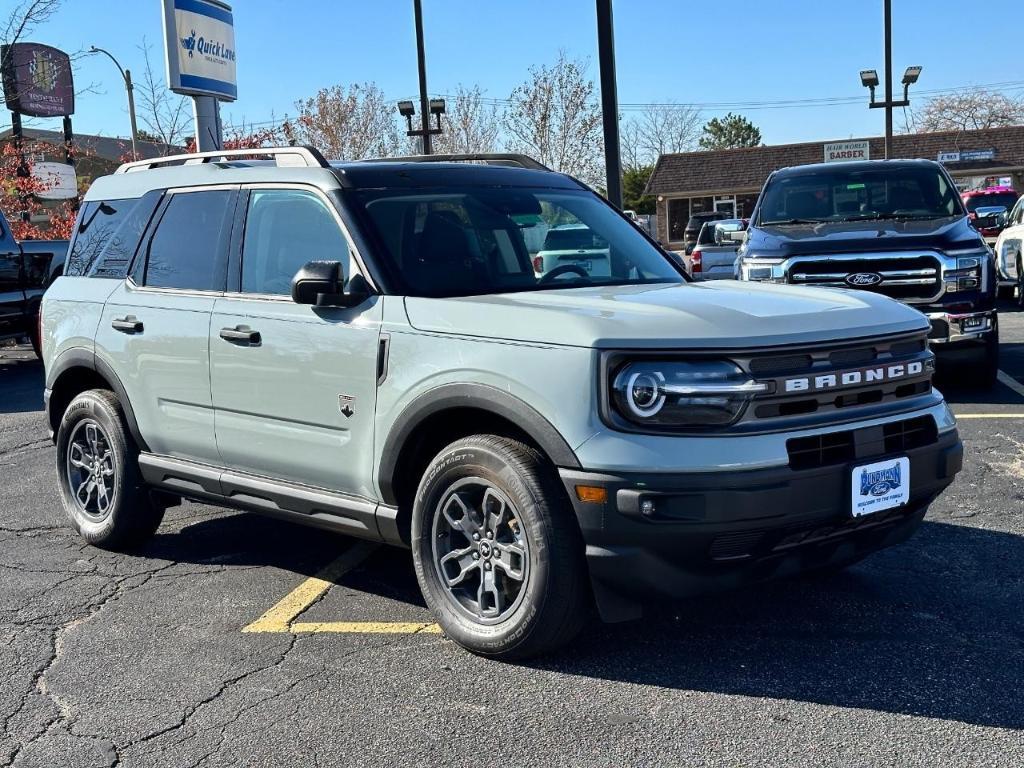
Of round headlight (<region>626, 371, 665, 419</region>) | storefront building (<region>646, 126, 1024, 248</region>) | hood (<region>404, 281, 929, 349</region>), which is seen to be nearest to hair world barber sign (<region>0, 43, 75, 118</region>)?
hood (<region>404, 281, 929, 349</region>)

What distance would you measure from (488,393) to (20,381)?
36.5ft

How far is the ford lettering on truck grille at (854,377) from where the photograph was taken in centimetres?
362

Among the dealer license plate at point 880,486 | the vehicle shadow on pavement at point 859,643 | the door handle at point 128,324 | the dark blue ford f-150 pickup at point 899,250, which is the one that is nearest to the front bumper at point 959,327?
the dark blue ford f-150 pickup at point 899,250

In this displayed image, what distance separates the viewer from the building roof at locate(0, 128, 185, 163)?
2481cm

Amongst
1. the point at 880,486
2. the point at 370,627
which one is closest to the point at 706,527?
the point at 880,486

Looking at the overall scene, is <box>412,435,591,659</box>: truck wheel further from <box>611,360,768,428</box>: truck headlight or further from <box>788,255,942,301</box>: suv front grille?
<box>788,255,942,301</box>: suv front grille

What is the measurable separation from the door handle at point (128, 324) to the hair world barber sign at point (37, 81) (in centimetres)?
1498

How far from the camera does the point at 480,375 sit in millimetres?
3840

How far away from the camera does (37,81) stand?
75.7 feet

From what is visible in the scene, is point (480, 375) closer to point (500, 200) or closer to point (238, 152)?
point (500, 200)

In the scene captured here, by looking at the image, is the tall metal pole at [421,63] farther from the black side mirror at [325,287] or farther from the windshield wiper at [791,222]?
Result: the black side mirror at [325,287]

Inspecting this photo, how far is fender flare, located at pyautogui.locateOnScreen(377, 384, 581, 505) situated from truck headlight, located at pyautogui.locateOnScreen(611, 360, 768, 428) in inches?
10.1

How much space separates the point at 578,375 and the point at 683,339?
0.36 metres

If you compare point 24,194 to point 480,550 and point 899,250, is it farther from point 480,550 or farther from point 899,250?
point 480,550
